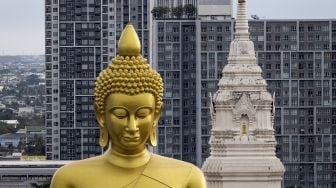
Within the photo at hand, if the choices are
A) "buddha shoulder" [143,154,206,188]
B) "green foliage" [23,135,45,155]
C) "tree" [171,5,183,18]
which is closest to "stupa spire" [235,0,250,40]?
"tree" [171,5,183,18]

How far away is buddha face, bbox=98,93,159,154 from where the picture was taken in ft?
71.6

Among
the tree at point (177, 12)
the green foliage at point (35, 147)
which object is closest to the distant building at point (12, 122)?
the green foliage at point (35, 147)

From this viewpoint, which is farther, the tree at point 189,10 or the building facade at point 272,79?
the tree at point 189,10

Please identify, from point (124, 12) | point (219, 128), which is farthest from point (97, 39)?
point (219, 128)

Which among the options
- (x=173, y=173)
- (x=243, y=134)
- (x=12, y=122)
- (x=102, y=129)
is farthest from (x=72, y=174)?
(x=12, y=122)

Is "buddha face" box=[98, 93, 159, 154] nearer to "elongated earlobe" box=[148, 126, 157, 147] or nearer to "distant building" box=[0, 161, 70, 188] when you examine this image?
"elongated earlobe" box=[148, 126, 157, 147]

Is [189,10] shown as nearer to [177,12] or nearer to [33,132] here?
[177,12]

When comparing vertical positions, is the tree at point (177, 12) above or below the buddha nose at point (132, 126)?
below

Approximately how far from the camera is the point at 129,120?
21.8 m

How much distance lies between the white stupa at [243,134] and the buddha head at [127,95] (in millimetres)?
53104

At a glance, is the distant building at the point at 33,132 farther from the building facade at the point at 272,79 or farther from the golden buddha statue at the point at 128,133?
the golden buddha statue at the point at 128,133

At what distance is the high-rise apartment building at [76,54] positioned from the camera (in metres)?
124

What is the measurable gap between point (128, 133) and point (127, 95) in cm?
39

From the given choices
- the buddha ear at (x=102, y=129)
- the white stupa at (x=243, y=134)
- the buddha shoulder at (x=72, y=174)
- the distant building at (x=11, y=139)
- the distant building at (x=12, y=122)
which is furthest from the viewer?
the distant building at (x=12, y=122)
